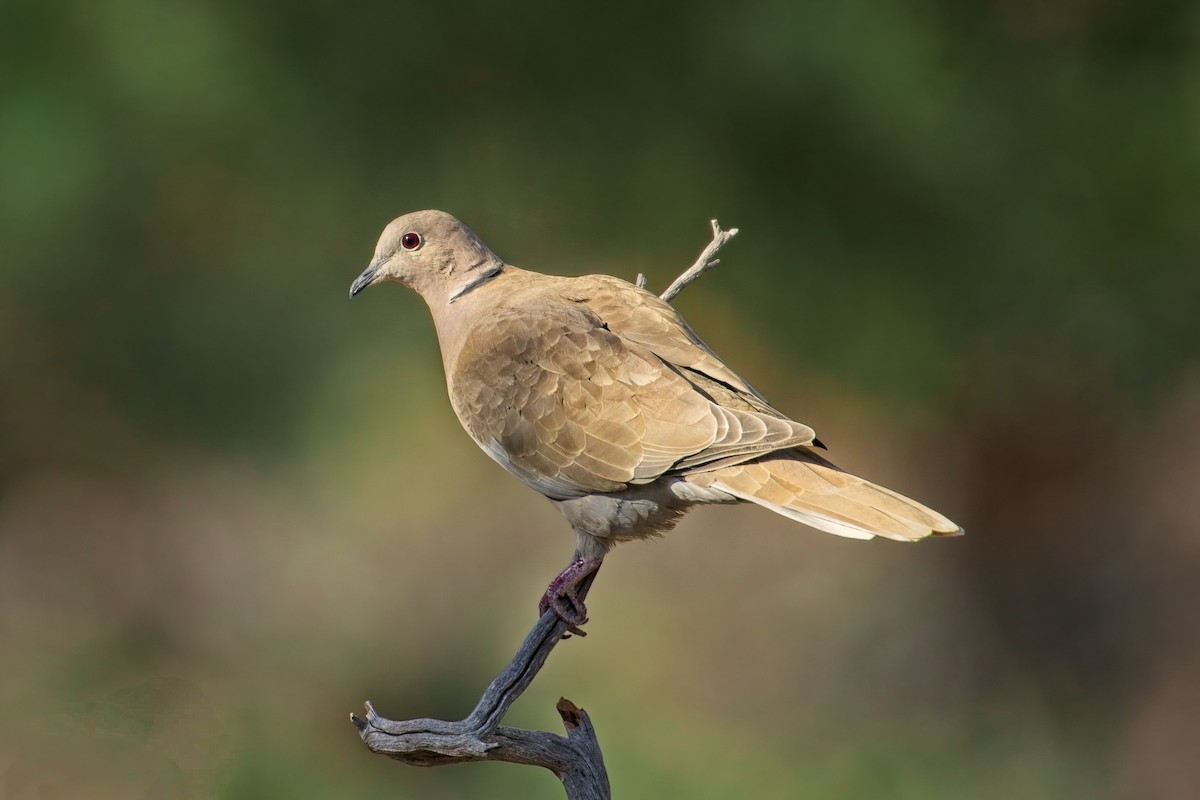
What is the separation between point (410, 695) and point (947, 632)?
2.80m

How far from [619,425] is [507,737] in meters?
0.72

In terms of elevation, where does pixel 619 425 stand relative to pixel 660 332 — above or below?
below

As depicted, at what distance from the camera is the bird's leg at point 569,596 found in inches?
113

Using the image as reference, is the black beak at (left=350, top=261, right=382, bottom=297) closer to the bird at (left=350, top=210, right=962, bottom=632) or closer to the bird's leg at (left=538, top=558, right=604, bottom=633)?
the bird at (left=350, top=210, right=962, bottom=632)

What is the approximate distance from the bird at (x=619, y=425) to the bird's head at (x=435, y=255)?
0.70ft

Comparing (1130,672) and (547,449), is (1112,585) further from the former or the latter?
(547,449)

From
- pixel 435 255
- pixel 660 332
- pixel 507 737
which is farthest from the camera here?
pixel 435 255

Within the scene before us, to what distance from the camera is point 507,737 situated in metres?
2.80

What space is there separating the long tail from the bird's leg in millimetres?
357

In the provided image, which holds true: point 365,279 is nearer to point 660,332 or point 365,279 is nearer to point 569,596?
point 660,332

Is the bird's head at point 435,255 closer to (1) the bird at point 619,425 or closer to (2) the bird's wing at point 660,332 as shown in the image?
(1) the bird at point 619,425

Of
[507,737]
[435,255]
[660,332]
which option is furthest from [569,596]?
[435,255]

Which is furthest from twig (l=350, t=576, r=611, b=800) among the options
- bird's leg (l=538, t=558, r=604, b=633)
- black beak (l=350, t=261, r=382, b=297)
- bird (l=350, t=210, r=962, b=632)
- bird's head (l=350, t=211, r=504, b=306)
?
black beak (l=350, t=261, r=382, b=297)

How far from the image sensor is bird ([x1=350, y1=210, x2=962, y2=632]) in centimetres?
263
